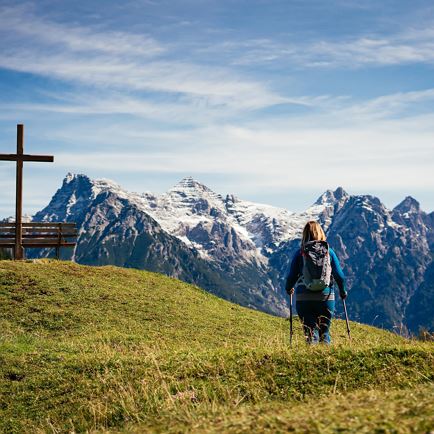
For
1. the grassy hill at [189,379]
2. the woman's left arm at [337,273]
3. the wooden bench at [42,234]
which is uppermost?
the woman's left arm at [337,273]

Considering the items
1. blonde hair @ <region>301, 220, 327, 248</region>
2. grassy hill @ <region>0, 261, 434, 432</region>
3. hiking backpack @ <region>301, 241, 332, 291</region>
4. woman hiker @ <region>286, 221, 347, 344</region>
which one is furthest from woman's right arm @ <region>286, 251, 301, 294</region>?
A: grassy hill @ <region>0, 261, 434, 432</region>

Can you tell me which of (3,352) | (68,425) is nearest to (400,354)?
(68,425)

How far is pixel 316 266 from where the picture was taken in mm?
14258

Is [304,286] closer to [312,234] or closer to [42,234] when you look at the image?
[312,234]

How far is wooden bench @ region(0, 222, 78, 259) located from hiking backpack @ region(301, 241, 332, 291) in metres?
24.2

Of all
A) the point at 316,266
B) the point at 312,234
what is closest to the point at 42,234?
the point at 312,234

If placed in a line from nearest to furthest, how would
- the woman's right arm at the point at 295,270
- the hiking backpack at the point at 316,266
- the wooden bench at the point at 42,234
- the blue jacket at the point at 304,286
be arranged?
the hiking backpack at the point at 316,266 → the blue jacket at the point at 304,286 → the woman's right arm at the point at 295,270 → the wooden bench at the point at 42,234

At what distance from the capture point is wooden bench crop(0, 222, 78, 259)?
3525 cm

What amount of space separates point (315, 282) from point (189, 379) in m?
3.91

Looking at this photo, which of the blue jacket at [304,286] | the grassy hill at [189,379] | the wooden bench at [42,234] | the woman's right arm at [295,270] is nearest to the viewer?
the grassy hill at [189,379]

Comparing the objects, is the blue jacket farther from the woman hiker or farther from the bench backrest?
the bench backrest

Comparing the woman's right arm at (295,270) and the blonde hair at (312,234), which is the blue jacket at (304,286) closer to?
the woman's right arm at (295,270)

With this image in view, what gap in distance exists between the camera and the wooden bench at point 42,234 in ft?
116

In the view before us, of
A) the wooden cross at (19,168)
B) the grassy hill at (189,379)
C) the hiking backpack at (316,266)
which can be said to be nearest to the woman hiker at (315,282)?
the hiking backpack at (316,266)
